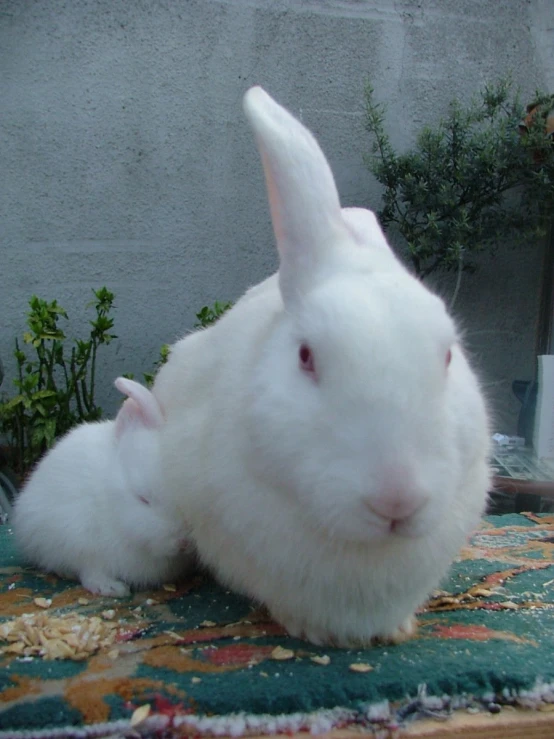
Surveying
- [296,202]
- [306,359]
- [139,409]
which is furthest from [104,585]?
[296,202]

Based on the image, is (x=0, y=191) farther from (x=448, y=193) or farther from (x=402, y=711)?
(x=402, y=711)

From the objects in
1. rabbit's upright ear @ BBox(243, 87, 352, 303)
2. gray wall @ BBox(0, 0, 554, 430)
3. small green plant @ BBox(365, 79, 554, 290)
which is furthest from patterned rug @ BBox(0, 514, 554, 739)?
gray wall @ BBox(0, 0, 554, 430)

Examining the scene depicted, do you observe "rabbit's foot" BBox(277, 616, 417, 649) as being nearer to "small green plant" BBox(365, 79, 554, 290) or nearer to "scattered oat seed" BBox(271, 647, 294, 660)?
"scattered oat seed" BBox(271, 647, 294, 660)

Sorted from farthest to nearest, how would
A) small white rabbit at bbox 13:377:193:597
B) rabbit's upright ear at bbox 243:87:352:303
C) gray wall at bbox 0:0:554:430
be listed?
Result: gray wall at bbox 0:0:554:430 → small white rabbit at bbox 13:377:193:597 → rabbit's upright ear at bbox 243:87:352:303

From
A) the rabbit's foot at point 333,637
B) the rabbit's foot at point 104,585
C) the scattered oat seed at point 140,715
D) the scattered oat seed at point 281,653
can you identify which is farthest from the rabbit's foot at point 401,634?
the rabbit's foot at point 104,585

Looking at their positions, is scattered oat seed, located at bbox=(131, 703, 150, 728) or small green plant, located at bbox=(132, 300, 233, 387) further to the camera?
small green plant, located at bbox=(132, 300, 233, 387)

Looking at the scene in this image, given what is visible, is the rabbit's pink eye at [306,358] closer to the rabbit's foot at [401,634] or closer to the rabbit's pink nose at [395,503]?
the rabbit's pink nose at [395,503]

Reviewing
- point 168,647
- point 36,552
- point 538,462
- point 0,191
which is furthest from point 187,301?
point 168,647
